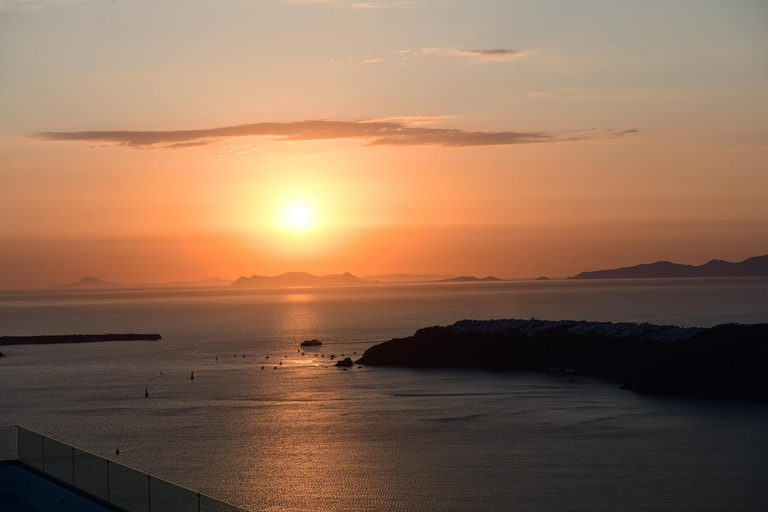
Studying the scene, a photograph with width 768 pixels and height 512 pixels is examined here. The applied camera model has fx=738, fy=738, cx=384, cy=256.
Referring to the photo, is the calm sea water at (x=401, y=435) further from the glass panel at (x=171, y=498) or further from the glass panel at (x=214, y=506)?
the glass panel at (x=214, y=506)

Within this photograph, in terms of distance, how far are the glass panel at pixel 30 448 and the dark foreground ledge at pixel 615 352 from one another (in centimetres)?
4609

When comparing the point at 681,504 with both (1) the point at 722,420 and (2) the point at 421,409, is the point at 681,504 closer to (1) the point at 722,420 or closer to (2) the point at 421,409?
(1) the point at 722,420

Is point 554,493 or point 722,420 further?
point 722,420

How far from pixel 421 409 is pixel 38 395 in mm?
32682

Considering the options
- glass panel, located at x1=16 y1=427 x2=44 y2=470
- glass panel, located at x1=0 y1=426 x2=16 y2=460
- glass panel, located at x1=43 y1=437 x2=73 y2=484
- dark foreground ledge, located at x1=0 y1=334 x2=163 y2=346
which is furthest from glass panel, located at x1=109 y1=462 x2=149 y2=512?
dark foreground ledge, located at x1=0 y1=334 x2=163 y2=346

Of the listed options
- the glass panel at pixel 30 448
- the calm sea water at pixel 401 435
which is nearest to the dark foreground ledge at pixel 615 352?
the calm sea water at pixel 401 435

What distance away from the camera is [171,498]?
15.7 m

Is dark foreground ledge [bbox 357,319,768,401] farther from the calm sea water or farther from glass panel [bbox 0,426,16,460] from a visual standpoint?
glass panel [bbox 0,426,16,460]

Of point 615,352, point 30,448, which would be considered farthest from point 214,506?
point 615,352

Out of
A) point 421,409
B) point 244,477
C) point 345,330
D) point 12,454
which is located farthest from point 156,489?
point 345,330

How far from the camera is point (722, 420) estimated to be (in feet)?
145

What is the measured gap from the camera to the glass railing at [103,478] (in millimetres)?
15430

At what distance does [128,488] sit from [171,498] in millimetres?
1847

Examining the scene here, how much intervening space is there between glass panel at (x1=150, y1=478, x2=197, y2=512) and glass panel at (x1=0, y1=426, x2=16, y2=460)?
737cm
